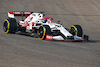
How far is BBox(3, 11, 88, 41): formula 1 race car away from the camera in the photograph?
16625 millimetres

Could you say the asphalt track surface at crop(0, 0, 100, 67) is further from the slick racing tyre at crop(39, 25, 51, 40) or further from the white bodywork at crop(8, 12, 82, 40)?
the white bodywork at crop(8, 12, 82, 40)

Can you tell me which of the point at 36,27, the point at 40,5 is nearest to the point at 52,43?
the point at 36,27

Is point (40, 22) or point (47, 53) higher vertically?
point (40, 22)

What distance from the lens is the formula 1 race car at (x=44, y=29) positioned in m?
16.6

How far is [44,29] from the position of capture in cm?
1670

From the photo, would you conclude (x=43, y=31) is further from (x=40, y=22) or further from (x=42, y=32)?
(x=40, y=22)

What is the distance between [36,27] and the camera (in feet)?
59.2

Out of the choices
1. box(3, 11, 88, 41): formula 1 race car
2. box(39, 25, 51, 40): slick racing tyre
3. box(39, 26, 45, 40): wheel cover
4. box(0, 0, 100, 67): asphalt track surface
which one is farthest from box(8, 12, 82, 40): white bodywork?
box(0, 0, 100, 67): asphalt track surface

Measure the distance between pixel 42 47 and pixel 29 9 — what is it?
62.9 ft

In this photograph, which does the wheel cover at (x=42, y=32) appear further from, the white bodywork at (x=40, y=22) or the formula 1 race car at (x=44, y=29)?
the white bodywork at (x=40, y=22)

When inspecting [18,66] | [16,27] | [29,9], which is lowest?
[18,66]

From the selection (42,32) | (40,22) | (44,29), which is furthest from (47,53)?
(40,22)

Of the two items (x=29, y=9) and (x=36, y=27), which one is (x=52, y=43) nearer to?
(x=36, y=27)

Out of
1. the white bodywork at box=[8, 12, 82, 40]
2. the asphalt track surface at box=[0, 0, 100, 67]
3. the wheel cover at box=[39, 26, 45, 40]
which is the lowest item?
the asphalt track surface at box=[0, 0, 100, 67]
